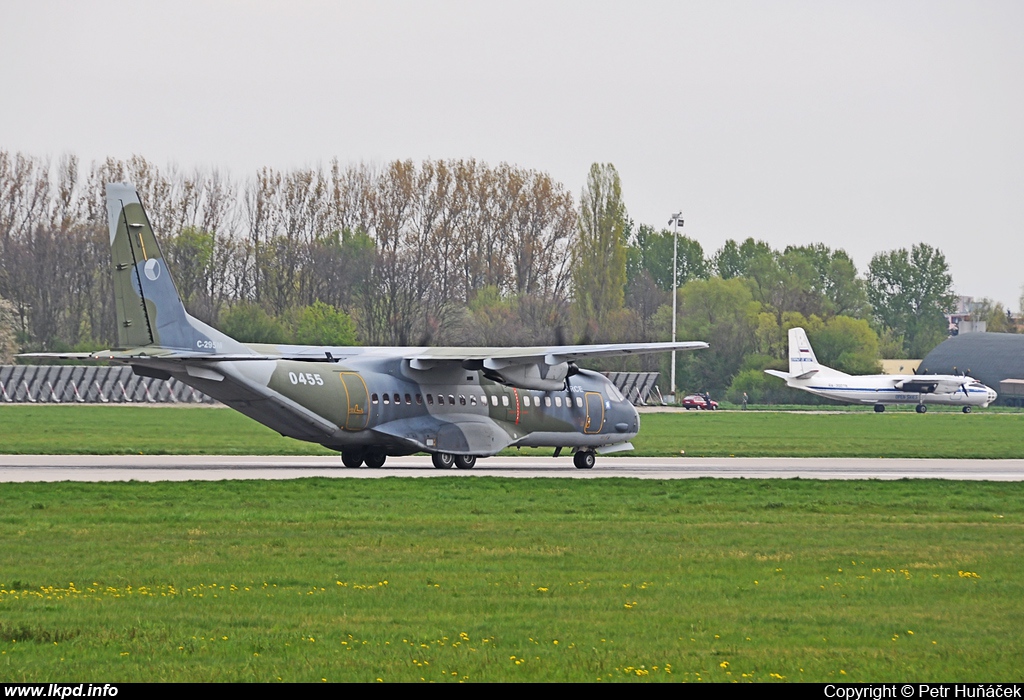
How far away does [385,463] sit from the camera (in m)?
35.2

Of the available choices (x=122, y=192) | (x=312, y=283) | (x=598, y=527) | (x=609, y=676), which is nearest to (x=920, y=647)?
(x=609, y=676)

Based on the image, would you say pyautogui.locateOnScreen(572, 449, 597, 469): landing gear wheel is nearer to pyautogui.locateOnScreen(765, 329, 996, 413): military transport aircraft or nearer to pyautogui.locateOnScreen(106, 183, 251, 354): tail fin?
pyautogui.locateOnScreen(106, 183, 251, 354): tail fin

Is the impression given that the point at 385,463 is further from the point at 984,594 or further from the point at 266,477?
the point at 984,594

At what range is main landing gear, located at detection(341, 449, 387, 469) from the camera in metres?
32.9

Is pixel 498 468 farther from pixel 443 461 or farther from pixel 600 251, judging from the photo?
pixel 600 251

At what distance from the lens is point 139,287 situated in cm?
2880

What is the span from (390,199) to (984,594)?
8283 centimetres

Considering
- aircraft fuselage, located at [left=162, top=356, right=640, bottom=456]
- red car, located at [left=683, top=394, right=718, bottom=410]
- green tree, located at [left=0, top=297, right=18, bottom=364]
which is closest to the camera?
aircraft fuselage, located at [left=162, top=356, right=640, bottom=456]

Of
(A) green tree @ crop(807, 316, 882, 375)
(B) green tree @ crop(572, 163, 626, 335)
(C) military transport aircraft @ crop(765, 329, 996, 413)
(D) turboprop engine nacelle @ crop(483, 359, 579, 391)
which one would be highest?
(B) green tree @ crop(572, 163, 626, 335)

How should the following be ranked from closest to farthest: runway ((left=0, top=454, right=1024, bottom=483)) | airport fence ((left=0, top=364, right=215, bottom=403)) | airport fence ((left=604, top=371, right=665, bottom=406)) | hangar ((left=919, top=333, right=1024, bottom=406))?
runway ((left=0, top=454, right=1024, bottom=483)) < airport fence ((left=0, top=364, right=215, bottom=403)) < airport fence ((left=604, top=371, right=665, bottom=406)) < hangar ((left=919, top=333, right=1024, bottom=406))

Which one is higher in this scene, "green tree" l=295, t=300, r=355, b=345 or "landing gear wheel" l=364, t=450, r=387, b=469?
"green tree" l=295, t=300, r=355, b=345

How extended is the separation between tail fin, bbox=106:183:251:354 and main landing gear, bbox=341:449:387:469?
5381 millimetres

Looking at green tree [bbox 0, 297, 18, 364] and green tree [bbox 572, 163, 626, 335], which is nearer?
green tree [bbox 0, 297, 18, 364]

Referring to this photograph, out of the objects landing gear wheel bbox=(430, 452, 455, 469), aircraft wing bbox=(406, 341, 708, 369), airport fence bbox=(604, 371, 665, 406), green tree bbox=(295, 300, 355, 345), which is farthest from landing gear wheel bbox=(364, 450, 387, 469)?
airport fence bbox=(604, 371, 665, 406)
